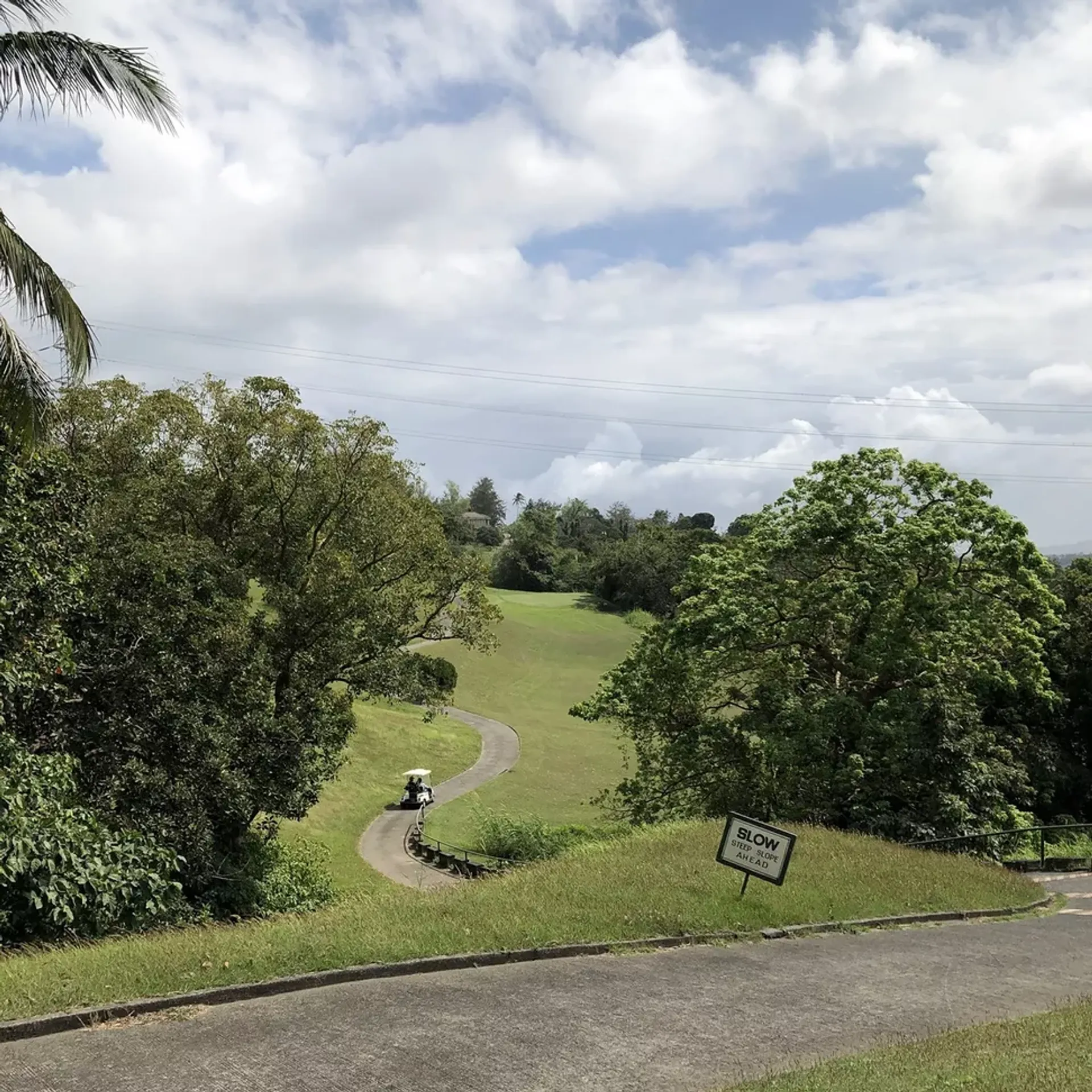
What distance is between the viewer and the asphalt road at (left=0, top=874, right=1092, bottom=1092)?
6367 millimetres

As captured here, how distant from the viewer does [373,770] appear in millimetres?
43906

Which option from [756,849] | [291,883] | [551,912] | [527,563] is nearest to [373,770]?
[291,883]

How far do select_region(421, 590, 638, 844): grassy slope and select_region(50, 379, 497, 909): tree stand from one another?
13.3 meters

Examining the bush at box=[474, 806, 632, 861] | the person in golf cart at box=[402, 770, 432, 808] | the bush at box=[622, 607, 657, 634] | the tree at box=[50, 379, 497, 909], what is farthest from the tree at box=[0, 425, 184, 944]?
the bush at box=[622, 607, 657, 634]

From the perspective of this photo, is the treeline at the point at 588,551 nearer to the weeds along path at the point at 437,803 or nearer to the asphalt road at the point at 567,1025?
the weeds along path at the point at 437,803

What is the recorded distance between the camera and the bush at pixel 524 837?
29.5 m

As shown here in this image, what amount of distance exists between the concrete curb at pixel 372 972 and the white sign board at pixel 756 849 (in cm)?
73

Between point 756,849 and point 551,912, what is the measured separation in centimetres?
298

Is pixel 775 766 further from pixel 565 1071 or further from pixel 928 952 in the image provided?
pixel 565 1071

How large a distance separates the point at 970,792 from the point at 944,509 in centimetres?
675

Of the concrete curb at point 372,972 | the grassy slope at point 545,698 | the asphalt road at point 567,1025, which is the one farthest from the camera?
the grassy slope at point 545,698

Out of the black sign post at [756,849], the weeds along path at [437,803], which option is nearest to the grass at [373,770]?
the weeds along path at [437,803]

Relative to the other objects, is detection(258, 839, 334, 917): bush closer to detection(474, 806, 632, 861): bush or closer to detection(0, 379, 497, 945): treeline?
detection(0, 379, 497, 945): treeline

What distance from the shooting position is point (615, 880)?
1261cm
